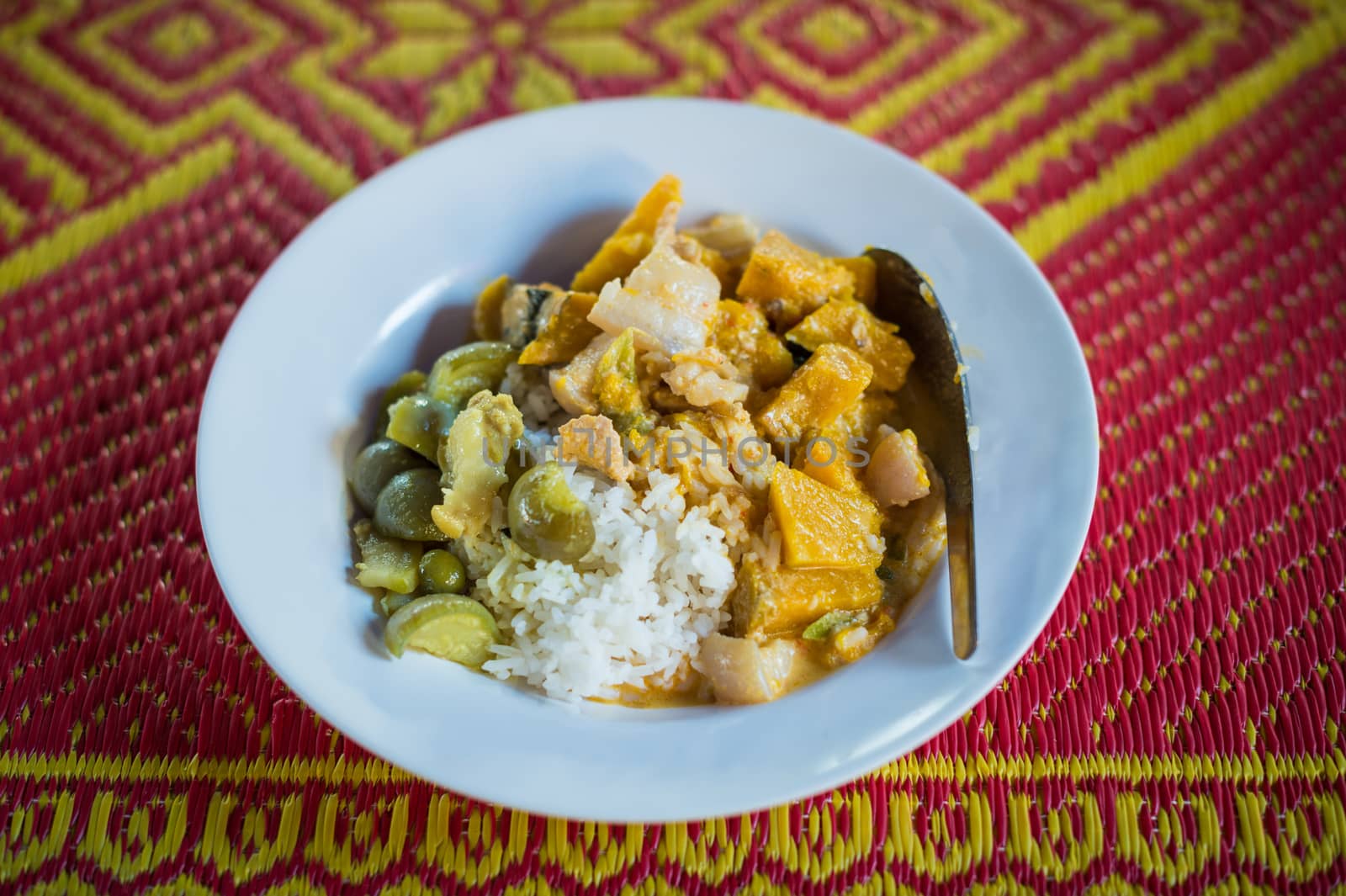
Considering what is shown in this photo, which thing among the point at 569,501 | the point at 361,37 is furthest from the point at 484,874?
the point at 361,37

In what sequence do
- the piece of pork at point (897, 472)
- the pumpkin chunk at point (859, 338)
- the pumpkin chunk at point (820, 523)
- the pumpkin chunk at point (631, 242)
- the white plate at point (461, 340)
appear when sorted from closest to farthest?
the white plate at point (461, 340)
the pumpkin chunk at point (820, 523)
the piece of pork at point (897, 472)
the pumpkin chunk at point (859, 338)
the pumpkin chunk at point (631, 242)

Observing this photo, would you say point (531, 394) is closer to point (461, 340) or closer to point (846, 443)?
point (461, 340)

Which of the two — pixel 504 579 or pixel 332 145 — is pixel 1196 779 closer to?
pixel 504 579

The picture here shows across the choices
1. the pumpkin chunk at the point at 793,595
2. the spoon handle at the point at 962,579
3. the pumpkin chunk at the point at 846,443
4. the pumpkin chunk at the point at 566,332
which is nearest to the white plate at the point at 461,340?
the spoon handle at the point at 962,579

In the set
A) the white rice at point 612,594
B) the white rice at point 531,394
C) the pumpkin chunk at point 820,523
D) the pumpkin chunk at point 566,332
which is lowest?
the white rice at point 612,594

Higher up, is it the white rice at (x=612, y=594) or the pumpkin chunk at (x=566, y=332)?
the pumpkin chunk at (x=566, y=332)

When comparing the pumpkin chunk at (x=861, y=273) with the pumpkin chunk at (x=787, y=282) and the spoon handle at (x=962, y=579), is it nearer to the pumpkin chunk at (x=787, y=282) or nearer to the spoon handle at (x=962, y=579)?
the pumpkin chunk at (x=787, y=282)

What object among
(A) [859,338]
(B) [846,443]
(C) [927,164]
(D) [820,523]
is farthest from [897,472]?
(C) [927,164]
